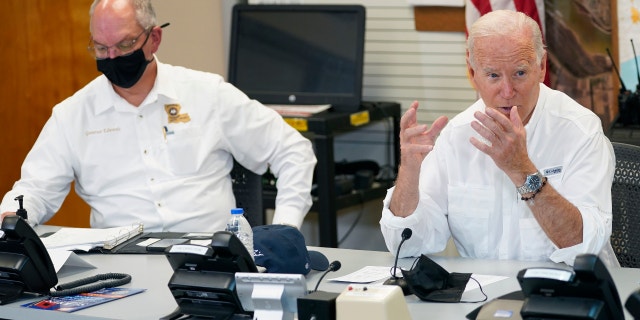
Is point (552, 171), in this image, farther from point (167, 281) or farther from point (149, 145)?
point (149, 145)

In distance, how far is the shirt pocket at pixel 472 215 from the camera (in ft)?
11.0

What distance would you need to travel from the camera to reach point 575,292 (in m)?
2.32

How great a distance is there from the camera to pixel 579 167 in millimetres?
3209

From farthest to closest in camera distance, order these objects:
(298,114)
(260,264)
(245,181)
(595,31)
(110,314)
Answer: (298,114) < (595,31) < (245,181) < (260,264) < (110,314)

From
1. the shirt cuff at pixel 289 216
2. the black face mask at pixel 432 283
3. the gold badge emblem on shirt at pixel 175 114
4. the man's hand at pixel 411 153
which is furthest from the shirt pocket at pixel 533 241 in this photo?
the gold badge emblem on shirt at pixel 175 114

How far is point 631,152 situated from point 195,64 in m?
3.38

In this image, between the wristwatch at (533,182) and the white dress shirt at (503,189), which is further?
the white dress shirt at (503,189)

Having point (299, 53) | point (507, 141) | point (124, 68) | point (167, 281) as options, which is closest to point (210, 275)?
point (167, 281)

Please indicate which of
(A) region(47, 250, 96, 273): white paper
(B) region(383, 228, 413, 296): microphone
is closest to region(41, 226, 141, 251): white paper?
(A) region(47, 250, 96, 273): white paper

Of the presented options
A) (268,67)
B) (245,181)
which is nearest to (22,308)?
(245,181)

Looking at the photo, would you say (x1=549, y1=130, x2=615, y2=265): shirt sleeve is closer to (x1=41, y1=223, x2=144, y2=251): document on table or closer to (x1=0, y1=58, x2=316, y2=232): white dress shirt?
(x1=0, y1=58, x2=316, y2=232): white dress shirt

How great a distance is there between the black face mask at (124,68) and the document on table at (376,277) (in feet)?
4.73

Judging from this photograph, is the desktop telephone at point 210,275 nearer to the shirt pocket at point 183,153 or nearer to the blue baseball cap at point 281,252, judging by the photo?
the blue baseball cap at point 281,252

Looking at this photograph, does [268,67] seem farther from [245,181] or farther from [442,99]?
[245,181]
